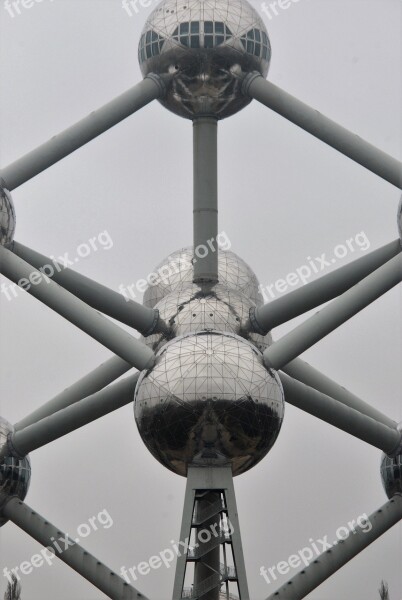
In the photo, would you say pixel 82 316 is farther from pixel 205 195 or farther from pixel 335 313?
pixel 205 195

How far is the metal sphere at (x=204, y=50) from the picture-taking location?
109 ft

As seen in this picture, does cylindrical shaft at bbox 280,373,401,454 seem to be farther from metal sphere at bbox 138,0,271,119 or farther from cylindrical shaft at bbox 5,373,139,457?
metal sphere at bbox 138,0,271,119

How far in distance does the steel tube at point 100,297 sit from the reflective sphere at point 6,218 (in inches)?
35.9

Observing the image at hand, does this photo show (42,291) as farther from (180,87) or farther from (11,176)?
(180,87)

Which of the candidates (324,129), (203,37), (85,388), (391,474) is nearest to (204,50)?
(203,37)

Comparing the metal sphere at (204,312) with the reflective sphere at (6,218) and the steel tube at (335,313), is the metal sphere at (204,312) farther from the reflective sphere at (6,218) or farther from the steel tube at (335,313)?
the reflective sphere at (6,218)

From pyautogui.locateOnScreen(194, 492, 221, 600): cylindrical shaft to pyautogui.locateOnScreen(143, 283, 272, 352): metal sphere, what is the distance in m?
2.81

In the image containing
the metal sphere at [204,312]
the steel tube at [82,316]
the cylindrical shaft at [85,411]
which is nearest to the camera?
the steel tube at [82,316]

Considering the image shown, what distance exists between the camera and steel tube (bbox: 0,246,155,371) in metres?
30.9

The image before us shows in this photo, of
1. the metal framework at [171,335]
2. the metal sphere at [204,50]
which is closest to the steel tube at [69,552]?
the metal framework at [171,335]

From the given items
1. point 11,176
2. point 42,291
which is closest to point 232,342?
point 42,291

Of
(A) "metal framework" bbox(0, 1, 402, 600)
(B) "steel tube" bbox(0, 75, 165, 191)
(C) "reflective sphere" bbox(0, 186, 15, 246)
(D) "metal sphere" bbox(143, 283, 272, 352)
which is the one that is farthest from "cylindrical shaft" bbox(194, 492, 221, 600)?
(B) "steel tube" bbox(0, 75, 165, 191)

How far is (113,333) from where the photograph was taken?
31.0 metres

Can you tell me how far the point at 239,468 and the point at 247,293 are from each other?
541 centimetres
